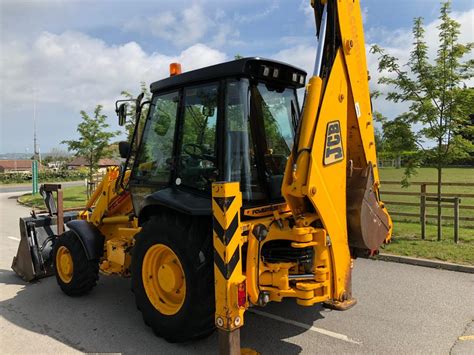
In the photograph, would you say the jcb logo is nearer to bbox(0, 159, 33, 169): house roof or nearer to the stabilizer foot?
the stabilizer foot

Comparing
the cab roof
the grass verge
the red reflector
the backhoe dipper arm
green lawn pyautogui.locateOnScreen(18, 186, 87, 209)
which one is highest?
the cab roof

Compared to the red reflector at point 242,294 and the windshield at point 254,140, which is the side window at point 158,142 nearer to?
the windshield at point 254,140

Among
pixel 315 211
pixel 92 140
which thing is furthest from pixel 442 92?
pixel 92 140

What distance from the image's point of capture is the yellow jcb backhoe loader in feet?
10.8

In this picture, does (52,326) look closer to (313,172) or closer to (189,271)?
(189,271)

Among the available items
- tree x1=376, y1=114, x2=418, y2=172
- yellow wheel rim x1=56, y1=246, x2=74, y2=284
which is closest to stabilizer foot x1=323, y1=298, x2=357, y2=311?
yellow wheel rim x1=56, y1=246, x2=74, y2=284

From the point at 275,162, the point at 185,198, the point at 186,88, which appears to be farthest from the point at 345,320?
the point at 186,88

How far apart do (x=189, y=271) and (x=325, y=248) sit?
123cm

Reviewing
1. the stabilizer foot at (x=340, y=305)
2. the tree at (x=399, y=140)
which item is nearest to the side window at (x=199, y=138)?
the stabilizer foot at (x=340, y=305)

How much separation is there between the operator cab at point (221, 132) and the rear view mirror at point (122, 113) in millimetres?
325

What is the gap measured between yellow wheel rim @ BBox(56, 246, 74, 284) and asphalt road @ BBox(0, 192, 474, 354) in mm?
269

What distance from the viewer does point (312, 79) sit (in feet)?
10.9

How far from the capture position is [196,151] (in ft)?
13.4

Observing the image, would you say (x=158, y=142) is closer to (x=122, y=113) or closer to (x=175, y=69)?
(x=122, y=113)
